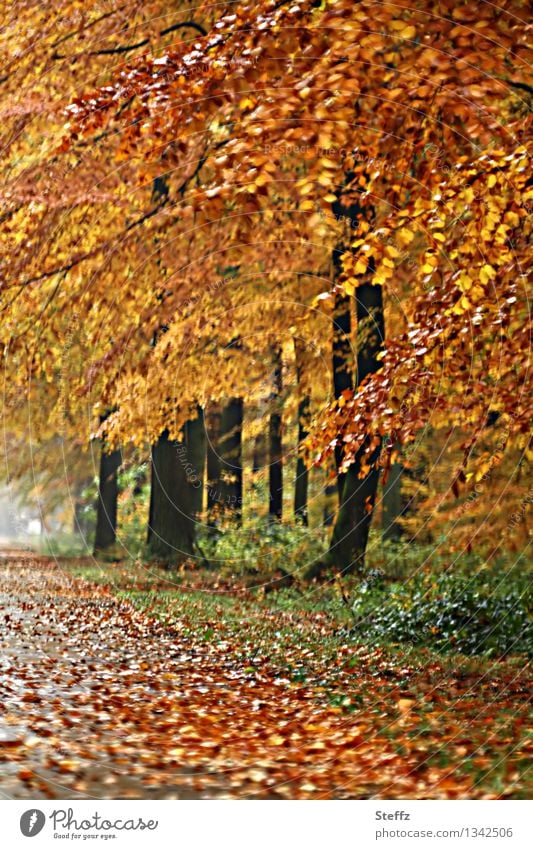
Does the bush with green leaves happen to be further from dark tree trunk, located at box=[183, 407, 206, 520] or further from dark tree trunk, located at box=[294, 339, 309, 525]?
dark tree trunk, located at box=[183, 407, 206, 520]

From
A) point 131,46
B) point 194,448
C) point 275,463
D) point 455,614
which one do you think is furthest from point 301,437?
point 131,46

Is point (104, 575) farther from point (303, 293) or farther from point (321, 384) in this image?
point (303, 293)

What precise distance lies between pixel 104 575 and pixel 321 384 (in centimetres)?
609

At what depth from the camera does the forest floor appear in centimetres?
670

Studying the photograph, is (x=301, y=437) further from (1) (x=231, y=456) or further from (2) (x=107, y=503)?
(2) (x=107, y=503)

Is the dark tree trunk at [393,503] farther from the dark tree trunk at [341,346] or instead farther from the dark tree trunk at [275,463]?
the dark tree trunk at [275,463]

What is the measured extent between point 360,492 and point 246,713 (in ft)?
19.2

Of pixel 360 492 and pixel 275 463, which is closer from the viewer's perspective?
pixel 360 492

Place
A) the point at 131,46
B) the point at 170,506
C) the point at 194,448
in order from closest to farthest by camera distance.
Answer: the point at 131,46, the point at 170,506, the point at 194,448

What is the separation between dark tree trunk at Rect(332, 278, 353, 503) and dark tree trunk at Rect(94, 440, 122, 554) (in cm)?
748
